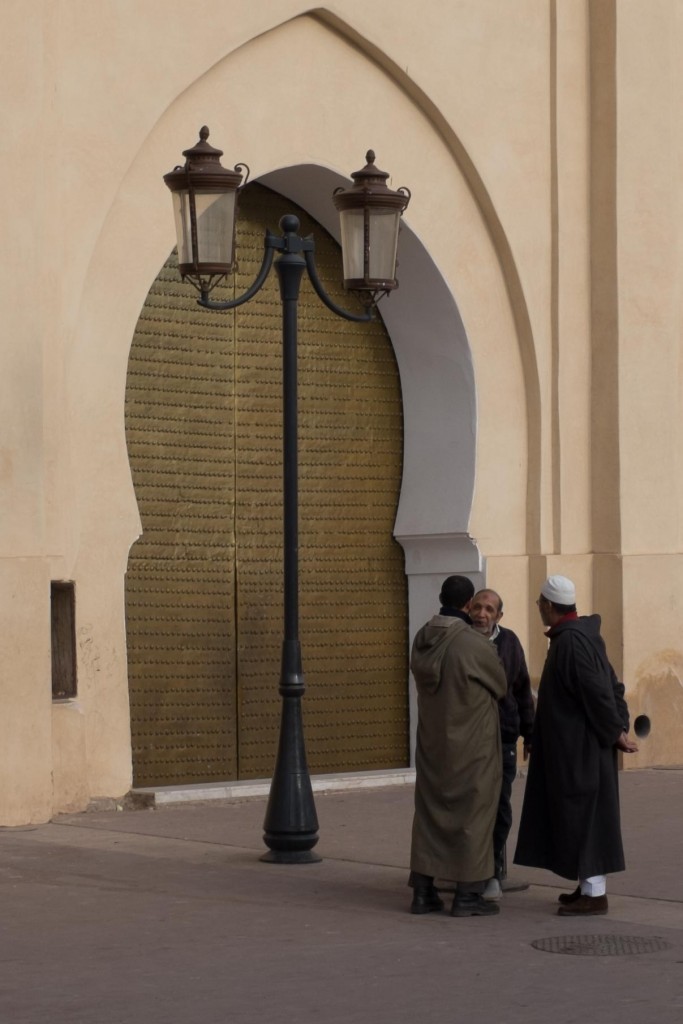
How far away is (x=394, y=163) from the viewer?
13805 mm

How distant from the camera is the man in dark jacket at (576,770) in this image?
8594 millimetres

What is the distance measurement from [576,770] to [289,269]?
3219 mm

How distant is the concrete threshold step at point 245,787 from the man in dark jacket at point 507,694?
3.62 metres

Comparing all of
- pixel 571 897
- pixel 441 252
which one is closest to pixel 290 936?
pixel 571 897

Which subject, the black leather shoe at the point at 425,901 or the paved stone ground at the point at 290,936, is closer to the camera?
the paved stone ground at the point at 290,936

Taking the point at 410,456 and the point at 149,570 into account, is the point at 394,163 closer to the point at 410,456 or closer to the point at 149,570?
the point at 410,456

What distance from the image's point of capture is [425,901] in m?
8.72

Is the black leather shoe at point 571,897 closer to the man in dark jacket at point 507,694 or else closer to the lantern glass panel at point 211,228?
the man in dark jacket at point 507,694

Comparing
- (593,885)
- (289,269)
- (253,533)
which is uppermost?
(289,269)

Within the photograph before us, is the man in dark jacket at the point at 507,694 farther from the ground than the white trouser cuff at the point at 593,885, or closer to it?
farther from the ground

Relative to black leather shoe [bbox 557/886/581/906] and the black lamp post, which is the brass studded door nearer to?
the black lamp post

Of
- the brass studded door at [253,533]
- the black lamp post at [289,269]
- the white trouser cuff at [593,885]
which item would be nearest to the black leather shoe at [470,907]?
the white trouser cuff at [593,885]

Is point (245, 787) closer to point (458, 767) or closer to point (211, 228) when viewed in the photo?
point (211, 228)

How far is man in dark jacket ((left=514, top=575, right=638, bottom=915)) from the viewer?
28.2 ft
